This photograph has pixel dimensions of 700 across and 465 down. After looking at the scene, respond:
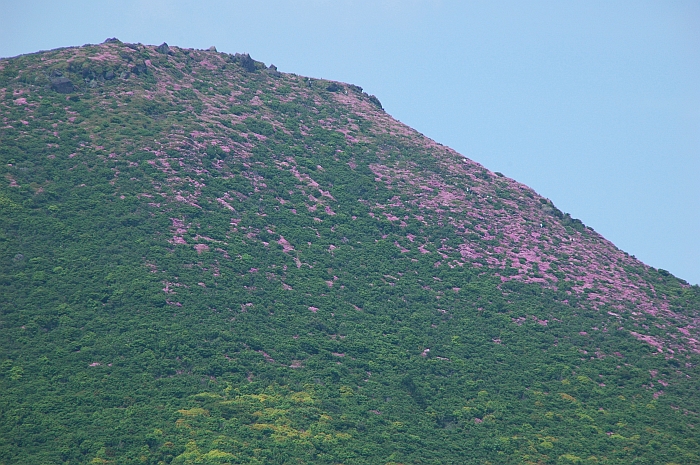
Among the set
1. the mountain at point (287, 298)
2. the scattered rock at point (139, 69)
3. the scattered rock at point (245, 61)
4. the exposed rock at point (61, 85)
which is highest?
the scattered rock at point (245, 61)

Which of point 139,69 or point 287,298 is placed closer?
point 287,298

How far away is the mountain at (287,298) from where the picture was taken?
55562 millimetres

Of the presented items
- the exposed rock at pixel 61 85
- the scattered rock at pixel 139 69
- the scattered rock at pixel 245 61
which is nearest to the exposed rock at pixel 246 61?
the scattered rock at pixel 245 61

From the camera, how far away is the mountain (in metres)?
55.6

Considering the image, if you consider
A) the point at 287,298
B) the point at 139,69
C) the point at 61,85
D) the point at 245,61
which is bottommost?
the point at 287,298

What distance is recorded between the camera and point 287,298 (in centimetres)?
7031

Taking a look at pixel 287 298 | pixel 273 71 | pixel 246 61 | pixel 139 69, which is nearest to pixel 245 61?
pixel 246 61

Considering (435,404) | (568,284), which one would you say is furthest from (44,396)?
(568,284)

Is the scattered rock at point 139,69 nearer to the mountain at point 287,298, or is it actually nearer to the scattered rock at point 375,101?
the mountain at point 287,298

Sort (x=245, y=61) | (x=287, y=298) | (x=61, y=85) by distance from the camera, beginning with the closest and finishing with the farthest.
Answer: (x=287, y=298), (x=61, y=85), (x=245, y=61)

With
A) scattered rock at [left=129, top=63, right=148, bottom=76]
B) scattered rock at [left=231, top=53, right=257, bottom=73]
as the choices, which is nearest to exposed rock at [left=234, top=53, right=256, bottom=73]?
scattered rock at [left=231, top=53, right=257, bottom=73]

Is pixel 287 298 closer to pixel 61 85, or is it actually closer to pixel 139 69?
pixel 61 85

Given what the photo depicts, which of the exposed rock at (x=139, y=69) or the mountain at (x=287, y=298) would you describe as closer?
the mountain at (x=287, y=298)

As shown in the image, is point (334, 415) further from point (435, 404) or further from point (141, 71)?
point (141, 71)
